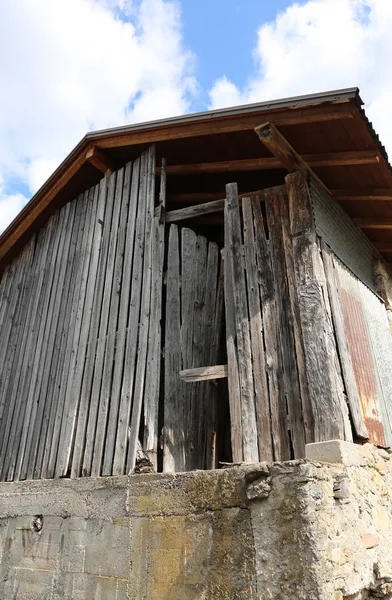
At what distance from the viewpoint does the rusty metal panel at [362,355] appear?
459 centimetres

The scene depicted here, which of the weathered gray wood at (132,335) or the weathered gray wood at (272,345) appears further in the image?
the weathered gray wood at (132,335)

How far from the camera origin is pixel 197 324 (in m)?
5.42

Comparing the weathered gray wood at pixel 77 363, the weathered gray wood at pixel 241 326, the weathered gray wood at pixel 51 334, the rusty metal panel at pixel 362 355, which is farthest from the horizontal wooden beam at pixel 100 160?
the rusty metal panel at pixel 362 355

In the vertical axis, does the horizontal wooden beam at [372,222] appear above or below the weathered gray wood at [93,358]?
above

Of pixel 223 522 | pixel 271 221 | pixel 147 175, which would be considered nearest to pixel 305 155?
pixel 271 221

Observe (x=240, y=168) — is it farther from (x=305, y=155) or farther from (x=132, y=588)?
(x=132, y=588)

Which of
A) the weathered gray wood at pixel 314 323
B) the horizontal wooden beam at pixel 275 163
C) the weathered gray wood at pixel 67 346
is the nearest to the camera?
the weathered gray wood at pixel 314 323

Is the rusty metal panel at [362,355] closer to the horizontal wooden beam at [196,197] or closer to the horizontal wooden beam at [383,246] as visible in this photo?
the horizontal wooden beam at [383,246]

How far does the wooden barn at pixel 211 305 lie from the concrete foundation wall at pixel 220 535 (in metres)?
0.34

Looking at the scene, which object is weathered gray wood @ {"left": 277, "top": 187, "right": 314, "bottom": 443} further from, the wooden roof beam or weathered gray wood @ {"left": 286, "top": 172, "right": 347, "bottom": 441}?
the wooden roof beam

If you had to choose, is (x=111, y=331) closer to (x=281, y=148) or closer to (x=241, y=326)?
(x=241, y=326)

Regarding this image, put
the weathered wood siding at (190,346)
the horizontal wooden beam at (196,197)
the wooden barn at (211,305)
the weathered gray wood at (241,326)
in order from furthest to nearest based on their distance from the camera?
the horizontal wooden beam at (196,197)
the weathered wood siding at (190,346)
the wooden barn at (211,305)
the weathered gray wood at (241,326)

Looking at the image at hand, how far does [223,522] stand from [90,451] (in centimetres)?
187

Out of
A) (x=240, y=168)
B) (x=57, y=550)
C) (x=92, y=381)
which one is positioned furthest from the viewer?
(x=240, y=168)
